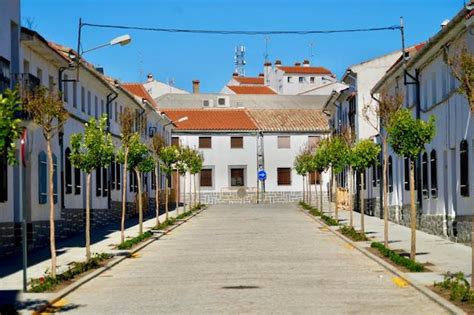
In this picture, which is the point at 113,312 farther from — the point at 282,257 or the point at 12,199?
the point at 12,199

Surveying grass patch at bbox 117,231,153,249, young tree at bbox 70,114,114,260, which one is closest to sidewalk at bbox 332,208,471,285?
grass patch at bbox 117,231,153,249

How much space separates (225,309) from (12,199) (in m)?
11.9

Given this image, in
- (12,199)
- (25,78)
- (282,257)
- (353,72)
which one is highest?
(353,72)

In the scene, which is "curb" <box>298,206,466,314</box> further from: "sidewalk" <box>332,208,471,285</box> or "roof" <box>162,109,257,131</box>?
"roof" <box>162,109,257,131</box>

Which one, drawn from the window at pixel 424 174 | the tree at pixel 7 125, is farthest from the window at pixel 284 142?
the tree at pixel 7 125

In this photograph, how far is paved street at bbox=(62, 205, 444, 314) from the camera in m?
12.9

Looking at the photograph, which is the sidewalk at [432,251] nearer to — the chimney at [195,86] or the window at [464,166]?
the window at [464,166]

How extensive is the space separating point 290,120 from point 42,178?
4891cm

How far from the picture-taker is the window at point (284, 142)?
2886 inches

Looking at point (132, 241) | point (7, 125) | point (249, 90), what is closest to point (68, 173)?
point (132, 241)

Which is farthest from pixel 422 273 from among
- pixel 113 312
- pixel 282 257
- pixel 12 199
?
pixel 12 199

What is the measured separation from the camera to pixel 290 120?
246 ft

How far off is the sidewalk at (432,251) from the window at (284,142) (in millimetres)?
39111

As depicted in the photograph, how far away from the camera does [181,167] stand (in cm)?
5069
